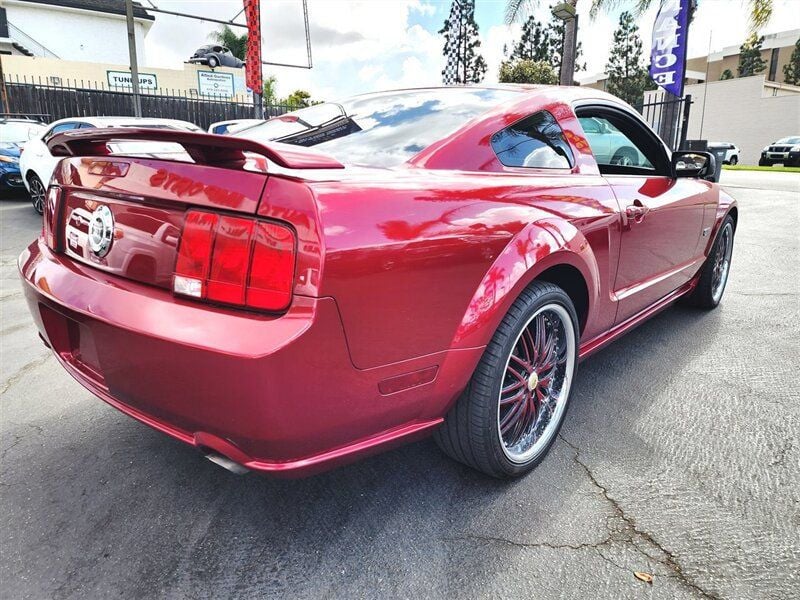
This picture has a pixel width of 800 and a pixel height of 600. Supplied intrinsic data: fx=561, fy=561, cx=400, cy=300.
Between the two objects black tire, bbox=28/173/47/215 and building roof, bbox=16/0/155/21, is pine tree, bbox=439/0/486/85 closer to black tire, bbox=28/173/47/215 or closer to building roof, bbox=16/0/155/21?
black tire, bbox=28/173/47/215

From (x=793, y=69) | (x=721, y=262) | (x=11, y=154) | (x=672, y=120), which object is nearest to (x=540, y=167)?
(x=721, y=262)

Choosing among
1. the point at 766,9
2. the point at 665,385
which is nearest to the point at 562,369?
the point at 665,385

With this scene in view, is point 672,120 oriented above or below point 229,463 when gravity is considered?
above

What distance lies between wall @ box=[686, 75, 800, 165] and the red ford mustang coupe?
43503 millimetres

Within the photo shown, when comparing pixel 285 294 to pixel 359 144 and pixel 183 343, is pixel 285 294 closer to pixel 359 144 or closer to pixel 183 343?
pixel 183 343

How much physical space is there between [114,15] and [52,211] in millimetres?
37573

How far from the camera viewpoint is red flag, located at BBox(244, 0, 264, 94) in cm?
1594

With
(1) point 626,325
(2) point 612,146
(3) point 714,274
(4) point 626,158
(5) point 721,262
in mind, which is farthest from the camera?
(5) point 721,262

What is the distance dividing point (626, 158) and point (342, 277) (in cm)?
259

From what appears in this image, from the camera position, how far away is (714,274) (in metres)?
4.04

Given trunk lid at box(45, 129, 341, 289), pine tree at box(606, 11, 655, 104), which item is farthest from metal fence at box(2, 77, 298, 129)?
pine tree at box(606, 11, 655, 104)

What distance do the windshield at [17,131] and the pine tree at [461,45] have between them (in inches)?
395

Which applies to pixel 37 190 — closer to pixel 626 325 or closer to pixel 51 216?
pixel 51 216

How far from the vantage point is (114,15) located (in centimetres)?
3241
